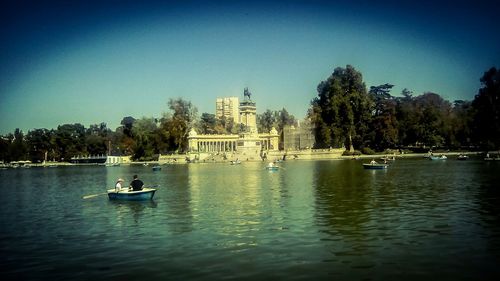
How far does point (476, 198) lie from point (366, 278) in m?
18.5

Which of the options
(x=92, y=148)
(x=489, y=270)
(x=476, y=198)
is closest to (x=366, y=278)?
(x=489, y=270)

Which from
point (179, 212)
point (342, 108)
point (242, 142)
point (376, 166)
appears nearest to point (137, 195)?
point (179, 212)

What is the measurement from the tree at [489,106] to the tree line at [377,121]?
146 inches

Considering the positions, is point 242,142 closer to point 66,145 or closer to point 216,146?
point 216,146

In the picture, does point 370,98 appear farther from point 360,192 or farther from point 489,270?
point 489,270

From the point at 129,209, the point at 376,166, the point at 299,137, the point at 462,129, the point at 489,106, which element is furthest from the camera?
the point at 299,137

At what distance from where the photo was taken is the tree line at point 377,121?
334 ft

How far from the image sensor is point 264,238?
59.7ft

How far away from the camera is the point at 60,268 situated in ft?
49.1

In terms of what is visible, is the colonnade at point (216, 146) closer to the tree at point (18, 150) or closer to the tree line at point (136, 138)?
the tree line at point (136, 138)

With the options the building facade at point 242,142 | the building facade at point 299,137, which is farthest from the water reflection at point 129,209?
the building facade at point 299,137

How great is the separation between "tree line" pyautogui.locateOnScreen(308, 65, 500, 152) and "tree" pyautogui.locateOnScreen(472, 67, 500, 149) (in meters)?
3.70

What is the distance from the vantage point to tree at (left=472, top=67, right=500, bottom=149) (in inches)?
3280

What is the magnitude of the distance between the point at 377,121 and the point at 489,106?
28.6 meters
